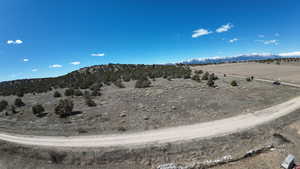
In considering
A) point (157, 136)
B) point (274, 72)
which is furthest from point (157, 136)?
point (274, 72)

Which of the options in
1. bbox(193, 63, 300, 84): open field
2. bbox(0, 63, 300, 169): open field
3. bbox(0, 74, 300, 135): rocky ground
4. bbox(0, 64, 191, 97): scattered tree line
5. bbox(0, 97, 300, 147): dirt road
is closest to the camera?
bbox(0, 63, 300, 169): open field

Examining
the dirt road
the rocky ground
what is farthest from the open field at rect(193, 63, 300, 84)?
the dirt road

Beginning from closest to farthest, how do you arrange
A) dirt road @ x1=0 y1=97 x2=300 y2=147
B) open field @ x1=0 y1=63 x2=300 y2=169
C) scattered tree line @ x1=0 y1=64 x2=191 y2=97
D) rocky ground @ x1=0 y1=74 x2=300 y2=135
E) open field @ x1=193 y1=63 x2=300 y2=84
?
open field @ x1=0 y1=63 x2=300 y2=169, dirt road @ x1=0 y1=97 x2=300 y2=147, rocky ground @ x1=0 y1=74 x2=300 y2=135, open field @ x1=193 y1=63 x2=300 y2=84, scattered tree line @ x1=0 y1=64 x2=191 y2=97

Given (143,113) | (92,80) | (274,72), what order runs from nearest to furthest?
(143,113) < (92,80) < (274,72)

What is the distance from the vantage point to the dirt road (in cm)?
1323

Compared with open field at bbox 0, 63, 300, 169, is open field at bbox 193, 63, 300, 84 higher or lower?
higher

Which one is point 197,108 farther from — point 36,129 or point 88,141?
point 36,129

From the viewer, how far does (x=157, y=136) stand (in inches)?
543

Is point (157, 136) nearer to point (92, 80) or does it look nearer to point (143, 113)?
point (143, 113)

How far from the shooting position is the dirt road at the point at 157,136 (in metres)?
13.2

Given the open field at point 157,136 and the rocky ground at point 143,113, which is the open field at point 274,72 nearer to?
the rocky ground at point 143,113

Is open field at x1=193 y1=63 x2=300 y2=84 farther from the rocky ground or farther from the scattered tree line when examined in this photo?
the scattered tree line

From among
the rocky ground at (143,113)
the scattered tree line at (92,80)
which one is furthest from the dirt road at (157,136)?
the scattered tree line at (92,80)

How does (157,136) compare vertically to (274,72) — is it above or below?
below
